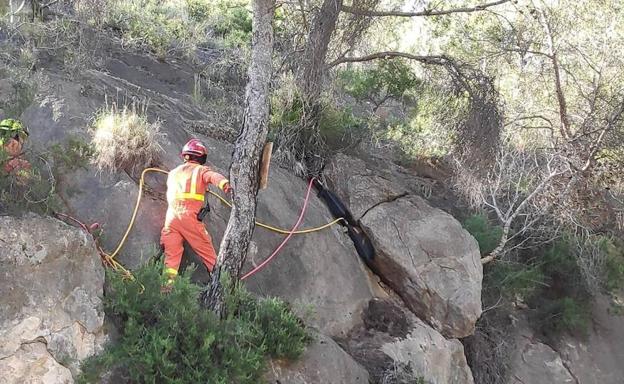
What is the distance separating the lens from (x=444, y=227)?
29.5 feet

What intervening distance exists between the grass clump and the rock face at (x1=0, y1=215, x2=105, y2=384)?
5.69 feet

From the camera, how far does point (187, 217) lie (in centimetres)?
648

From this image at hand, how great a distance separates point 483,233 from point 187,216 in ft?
18.2

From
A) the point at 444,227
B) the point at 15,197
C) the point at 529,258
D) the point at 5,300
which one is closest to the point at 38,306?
the point at 5,300

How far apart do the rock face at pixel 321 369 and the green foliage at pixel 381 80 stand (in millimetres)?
5941

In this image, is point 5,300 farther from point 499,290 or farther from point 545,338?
point 545,338

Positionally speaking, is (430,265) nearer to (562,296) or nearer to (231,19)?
(562,296)

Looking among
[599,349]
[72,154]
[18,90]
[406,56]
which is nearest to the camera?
[72,154]

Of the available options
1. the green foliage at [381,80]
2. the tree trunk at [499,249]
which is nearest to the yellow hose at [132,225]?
the tree trunk at [499,249]

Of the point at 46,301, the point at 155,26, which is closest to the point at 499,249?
the point at 46,301

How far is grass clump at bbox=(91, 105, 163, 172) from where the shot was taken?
6.96 m

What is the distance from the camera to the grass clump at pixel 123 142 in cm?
696

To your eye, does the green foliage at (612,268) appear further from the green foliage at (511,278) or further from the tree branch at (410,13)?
the tree branch at (410,13)

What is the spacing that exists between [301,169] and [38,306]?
465 cm
